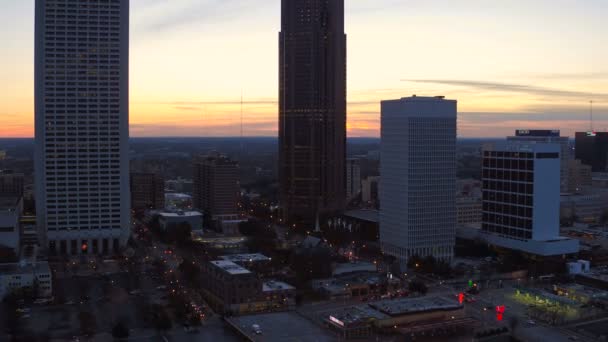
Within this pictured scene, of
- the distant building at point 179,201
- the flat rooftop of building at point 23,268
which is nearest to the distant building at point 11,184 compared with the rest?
the distant building at point 179,201

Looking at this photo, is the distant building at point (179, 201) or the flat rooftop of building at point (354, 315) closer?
the flat rooftop of building at point (354, 315)

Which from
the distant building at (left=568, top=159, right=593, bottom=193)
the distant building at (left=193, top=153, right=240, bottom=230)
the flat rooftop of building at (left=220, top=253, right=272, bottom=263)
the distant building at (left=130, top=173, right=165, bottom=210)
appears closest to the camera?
the flat rooftop of building at (left=220, top=253, right=272, bottom=263)

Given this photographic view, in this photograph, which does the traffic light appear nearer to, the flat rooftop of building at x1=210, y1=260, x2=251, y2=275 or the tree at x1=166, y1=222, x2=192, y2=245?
the flat rooftop of building at x1=210, y1=260, x2=251, y2=275

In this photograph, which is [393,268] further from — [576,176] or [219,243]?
[576,176]

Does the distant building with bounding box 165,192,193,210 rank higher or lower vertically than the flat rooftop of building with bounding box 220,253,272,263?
higher

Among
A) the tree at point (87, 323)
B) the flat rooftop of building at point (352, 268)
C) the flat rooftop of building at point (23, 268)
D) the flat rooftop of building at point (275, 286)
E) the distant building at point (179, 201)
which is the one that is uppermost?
the distant building at point (179, 201)

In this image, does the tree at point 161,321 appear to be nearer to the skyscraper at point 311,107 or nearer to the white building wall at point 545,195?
the white building wall at point 545,195

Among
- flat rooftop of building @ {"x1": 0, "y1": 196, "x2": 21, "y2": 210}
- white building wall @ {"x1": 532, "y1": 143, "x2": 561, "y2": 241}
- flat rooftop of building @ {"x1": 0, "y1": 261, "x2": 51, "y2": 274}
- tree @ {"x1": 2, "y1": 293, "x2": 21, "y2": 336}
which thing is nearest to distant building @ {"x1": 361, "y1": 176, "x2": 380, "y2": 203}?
white building wall @ {"x1": 532, "y1": 143, "x2": 561, "y2": 241}
